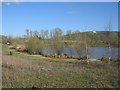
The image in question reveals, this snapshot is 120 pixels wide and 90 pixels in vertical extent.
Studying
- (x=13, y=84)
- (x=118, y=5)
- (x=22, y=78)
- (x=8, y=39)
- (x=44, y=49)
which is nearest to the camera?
(x=13, y=84)

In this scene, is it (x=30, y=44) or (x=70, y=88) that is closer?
(x=70, y=88)

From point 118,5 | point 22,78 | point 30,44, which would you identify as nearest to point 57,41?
point 30,44

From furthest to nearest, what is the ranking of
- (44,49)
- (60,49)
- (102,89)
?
(44,49), (60,49), (102,89)

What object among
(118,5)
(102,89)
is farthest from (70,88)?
(118,5)

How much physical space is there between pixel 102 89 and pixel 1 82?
4792mm

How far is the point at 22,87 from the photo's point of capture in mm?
8328

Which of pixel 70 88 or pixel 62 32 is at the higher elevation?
pixel 62 32

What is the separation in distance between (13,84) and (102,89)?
401 centimetres

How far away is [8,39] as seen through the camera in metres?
69.0

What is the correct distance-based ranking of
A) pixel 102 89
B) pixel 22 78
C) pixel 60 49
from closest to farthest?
pixel 102 89 < pixel 22 78 < pixel 60 49

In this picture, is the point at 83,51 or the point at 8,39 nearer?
the point at 83,51

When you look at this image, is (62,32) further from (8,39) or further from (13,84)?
(13,84)

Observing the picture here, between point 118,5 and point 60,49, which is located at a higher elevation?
point 118,5

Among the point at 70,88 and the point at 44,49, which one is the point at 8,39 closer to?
the point at 44,49
